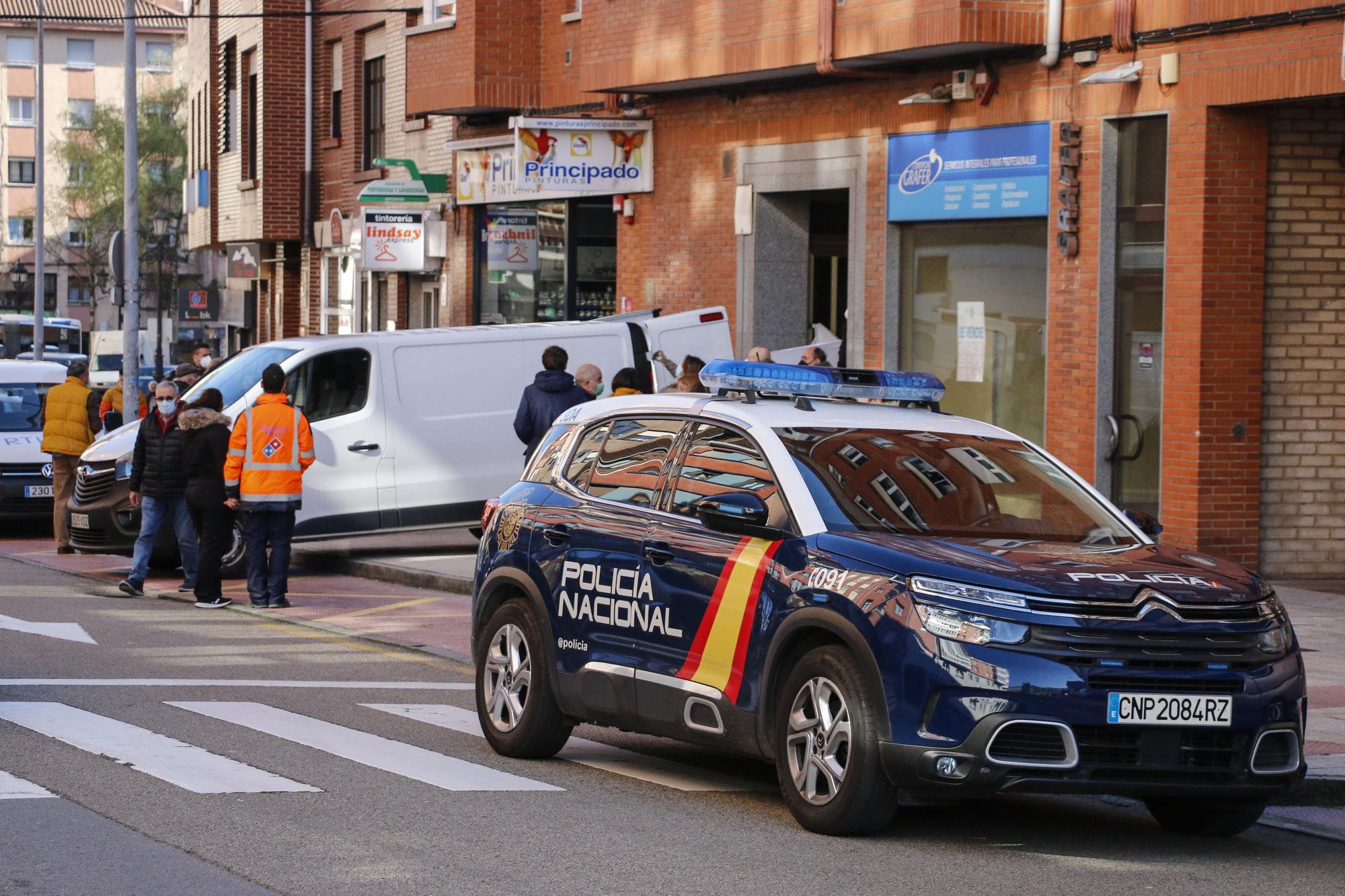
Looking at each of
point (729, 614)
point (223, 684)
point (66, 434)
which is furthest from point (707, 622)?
Answer: point (66, 434)

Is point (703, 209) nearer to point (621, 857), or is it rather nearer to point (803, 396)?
point (803, 396)

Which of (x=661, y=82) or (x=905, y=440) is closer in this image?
(x=905, y=440)

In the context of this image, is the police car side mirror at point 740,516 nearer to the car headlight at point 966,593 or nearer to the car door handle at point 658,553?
the car door handle at point 658,553

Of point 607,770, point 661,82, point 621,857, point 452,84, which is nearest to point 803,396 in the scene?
point 607,770

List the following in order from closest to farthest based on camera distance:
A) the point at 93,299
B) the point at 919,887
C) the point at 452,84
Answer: the point at 919,887 < the point at 452,84 < the point at 93,299

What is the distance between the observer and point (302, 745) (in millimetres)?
9320

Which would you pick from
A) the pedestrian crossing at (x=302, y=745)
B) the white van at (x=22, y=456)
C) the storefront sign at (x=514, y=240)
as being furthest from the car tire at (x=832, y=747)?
the storefront sign at (x=514, y=240)

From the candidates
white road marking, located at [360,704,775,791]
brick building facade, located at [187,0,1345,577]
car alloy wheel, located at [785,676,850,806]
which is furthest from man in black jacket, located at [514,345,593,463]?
car alloy wheel, located at [785,676,850,806]

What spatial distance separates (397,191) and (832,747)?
2277cm

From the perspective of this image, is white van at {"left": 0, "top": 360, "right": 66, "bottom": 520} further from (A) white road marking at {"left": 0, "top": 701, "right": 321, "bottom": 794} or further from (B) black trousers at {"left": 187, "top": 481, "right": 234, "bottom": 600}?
(A) white road marking at {"left": 0, "top": 701, "right": 321, "bottom": 794}

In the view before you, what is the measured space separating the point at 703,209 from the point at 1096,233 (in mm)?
6706

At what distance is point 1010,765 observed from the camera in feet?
23.1

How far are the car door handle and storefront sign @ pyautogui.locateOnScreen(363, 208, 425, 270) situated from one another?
21723mm

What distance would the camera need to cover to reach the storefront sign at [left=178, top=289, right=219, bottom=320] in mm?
33250
